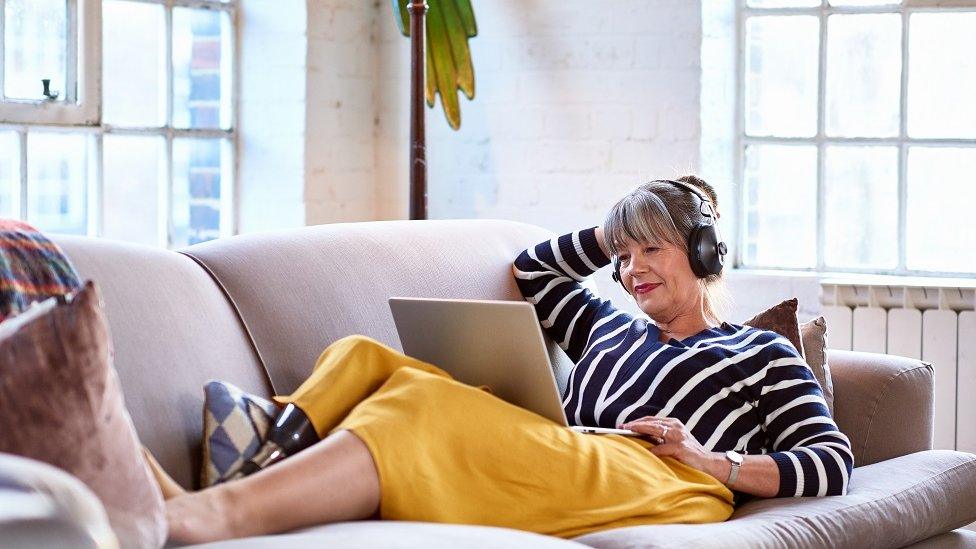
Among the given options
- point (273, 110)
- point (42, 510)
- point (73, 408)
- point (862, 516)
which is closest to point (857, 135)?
point (273, 110)

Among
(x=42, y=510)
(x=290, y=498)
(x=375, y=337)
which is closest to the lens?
(x=42, y=510)

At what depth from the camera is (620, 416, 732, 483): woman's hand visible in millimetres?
2100

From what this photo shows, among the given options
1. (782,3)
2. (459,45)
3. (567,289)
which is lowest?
(567,289)

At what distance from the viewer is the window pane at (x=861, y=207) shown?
12.5 ft

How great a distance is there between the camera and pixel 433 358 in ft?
7.01

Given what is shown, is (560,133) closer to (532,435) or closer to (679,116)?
(679,116)

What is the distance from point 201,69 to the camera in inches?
154

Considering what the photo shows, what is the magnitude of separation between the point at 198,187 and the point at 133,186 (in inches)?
9.6

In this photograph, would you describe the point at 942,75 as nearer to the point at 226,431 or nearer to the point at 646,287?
the point at 646,287

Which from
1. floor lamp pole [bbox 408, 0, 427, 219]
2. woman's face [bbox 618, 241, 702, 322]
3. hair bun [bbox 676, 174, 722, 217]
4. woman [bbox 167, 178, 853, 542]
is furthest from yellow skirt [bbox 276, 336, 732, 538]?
floor lamp pole [bbox 408, 0, 427, 219]

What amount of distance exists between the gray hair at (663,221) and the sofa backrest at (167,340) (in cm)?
74

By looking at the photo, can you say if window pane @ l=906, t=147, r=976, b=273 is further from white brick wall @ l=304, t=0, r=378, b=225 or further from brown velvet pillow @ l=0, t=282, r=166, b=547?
brown velvet pillow @ l=0, t=282, r=166, b=547

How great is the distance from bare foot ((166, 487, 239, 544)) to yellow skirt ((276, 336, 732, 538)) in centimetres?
24

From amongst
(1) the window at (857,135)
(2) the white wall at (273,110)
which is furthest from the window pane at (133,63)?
(1) the window at (857,135)
